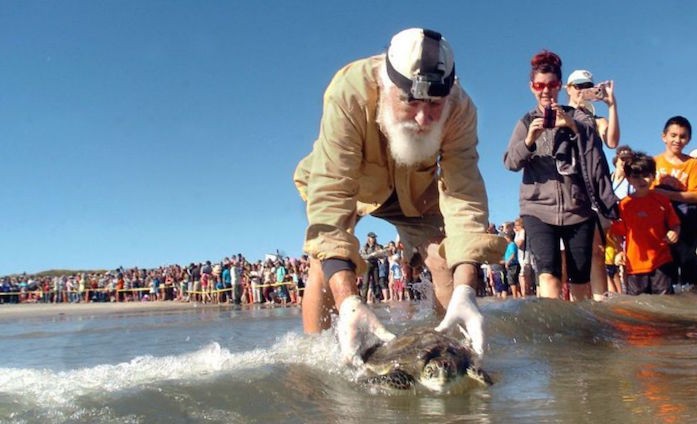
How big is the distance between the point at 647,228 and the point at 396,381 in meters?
4.40

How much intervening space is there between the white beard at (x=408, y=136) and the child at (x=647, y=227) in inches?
143

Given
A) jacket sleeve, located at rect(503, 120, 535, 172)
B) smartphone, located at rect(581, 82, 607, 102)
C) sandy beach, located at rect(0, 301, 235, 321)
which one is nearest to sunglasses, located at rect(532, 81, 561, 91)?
jacket sleeve, located at rect(503, 120, 535, 172)

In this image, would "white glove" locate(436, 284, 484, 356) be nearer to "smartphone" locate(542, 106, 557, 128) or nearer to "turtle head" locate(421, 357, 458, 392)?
"turtle head" locate(421, 357, 458, 392)

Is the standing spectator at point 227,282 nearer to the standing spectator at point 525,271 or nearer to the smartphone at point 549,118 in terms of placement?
the standing spectator at point 525,271

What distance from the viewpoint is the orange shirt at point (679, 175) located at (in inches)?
242

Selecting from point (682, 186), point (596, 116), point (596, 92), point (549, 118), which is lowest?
point (682, 186)

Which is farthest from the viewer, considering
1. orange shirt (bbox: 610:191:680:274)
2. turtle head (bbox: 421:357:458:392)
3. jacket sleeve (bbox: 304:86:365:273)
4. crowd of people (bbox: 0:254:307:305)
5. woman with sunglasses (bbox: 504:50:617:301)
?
crowd of people (bbox: 0:254:307:305)

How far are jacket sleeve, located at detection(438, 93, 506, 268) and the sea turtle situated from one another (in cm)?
53

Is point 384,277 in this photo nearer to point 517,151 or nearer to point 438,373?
point 517,151

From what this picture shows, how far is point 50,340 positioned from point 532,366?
5.45 meters

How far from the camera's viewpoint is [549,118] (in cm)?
440

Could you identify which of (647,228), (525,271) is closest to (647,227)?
(647,228)

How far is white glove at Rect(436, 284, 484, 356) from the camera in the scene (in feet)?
8.10

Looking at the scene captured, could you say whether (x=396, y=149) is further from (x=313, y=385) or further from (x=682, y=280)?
(x=682, y=280)
